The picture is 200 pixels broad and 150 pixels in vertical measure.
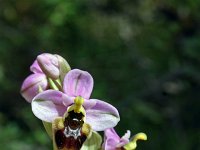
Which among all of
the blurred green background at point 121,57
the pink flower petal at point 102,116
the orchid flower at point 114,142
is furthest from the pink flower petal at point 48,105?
the blurred green background at point 121,57

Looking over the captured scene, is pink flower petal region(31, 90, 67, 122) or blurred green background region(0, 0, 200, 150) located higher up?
pink flower petal region(31, 90, 67, 122)

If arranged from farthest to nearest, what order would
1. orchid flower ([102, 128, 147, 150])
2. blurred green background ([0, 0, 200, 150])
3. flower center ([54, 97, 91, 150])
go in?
blurred green background ([0, 0, 200, 150]) → orchid flower ([102, 128, 147, 150]) → flower center ([54, 97, 91, 150])

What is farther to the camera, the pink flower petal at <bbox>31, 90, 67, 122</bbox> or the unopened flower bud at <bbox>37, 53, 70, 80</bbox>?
the unopened flower bud at <bbox>37, 53, 70, 80</bbox>

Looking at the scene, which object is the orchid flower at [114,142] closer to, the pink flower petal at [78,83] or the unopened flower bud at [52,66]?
the pink flower petal at [78,83]

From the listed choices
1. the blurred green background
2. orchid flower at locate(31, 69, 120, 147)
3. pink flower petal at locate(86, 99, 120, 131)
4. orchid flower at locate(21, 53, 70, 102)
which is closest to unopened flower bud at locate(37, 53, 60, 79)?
orchid flower at locate(21, 53, 70, 102)

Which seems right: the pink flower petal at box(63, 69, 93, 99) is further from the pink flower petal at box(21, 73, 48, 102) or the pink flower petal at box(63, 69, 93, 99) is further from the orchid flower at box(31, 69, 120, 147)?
the pink flower petal at box(21, 73, 48, 102)

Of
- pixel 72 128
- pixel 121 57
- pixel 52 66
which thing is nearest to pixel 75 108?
pixel 72 128
